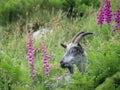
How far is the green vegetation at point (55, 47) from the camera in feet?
16.0

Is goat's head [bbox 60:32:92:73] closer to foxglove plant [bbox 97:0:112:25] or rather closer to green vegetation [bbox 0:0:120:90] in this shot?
green vegetation [bbox 0:0:120:90]

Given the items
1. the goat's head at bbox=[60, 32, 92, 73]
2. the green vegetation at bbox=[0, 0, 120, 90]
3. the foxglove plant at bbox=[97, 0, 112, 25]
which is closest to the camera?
the green vegetation at bbox=[0, 0, 120, 90]

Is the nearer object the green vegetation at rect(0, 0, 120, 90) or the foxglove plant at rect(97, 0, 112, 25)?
the green vegetation at rect(0, 0, 120, 90)

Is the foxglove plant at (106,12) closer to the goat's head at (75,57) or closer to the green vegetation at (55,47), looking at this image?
the green vegetation at (55,47)

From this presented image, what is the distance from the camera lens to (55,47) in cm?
886

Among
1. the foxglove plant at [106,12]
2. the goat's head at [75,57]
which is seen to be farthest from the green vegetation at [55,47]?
the foxglove plant at [106,12]

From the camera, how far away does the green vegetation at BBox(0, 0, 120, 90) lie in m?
4.87

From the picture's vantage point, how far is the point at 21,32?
10.7m

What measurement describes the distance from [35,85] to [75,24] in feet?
15.6

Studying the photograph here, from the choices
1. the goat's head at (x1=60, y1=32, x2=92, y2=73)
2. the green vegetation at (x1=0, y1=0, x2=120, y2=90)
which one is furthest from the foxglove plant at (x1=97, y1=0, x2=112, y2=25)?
the goat's head at (x1=60, y1=32, x2=92, y2=73)

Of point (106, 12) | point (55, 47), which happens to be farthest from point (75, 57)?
point (55, 47)

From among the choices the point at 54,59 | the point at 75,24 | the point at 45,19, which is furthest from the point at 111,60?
the point at 45,19

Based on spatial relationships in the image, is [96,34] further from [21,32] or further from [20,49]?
[21,32]

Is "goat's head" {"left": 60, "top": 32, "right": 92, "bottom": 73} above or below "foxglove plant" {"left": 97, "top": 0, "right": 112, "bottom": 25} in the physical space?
below
